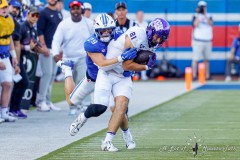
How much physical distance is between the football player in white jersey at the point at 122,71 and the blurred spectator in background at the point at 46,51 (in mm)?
5581

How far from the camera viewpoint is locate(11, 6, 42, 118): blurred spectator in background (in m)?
15.7

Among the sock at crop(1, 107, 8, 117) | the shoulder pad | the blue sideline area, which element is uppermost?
the shoulder pad

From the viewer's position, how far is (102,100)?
11234 millimetres

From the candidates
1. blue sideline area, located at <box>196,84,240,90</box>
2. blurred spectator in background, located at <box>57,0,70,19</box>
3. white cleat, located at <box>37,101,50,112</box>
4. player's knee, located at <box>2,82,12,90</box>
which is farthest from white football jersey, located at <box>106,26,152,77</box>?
blue sideline area, located at <box>196,84,240,90</box>

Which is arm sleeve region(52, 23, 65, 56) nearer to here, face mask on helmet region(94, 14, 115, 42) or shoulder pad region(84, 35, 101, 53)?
shoulder pad region(84, 35, 101, 53)

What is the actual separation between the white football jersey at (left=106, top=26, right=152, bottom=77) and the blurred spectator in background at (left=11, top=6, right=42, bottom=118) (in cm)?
448

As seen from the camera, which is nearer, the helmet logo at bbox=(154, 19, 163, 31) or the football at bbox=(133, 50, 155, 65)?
the helmet logo at bbox=(154, 19, 163, 31)

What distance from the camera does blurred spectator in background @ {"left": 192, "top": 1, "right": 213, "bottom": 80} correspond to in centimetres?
2634

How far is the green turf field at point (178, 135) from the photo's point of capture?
34.7ft

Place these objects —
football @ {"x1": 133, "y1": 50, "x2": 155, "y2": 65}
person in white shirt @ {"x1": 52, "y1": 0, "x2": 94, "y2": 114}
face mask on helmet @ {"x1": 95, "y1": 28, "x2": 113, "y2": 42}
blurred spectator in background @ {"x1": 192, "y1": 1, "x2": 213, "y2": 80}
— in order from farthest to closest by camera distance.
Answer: blurred spectator in background @ {"x1": 192, "y1": 1, "x2": 213, "y2": 80}
person in white shirt @ {"x1": 52, "y1": 0, "x2": 94, "y2": 114}
face mask on helmet @ {"x1": 95, "y1": 28, "x2": 113, "y2": 42}
football @ {"x1": 133, "y1": 50, "x2": 155, "y2": 65}

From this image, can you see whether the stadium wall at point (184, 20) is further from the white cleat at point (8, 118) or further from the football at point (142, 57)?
the football at point (142, 57)

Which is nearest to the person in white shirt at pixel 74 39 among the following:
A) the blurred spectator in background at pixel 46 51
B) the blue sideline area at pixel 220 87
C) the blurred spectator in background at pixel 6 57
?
the blurred spectator in background at pixel 46 51

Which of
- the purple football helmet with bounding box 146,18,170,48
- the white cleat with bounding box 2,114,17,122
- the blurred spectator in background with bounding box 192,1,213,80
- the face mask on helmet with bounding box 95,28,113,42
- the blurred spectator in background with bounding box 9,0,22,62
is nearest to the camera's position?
the purple football helmet with bounding box 146,18,170,48

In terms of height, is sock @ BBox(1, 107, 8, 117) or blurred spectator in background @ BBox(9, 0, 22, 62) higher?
blurred spectator in background @ BBox(9, 0, 22, 62)
